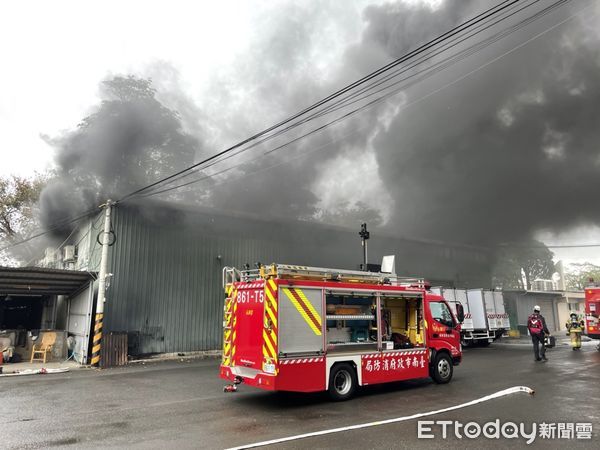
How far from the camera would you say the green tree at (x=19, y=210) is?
78.8 feet

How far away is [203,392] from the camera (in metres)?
8.76

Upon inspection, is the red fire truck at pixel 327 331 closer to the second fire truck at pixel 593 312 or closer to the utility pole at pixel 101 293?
the utility pole at pixel 101 293

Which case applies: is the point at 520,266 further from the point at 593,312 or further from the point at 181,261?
the point at 181,261

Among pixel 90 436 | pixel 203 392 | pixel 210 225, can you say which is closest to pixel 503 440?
pixel 90 436

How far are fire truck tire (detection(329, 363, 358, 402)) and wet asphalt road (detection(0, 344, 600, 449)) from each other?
19 centimetres

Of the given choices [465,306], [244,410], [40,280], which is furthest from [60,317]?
[465,306]

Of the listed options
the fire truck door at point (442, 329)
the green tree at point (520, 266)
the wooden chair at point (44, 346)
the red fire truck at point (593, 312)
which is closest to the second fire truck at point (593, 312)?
the red fire truck at point (593, 312)

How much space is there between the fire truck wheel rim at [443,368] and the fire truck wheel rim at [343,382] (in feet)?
8.63

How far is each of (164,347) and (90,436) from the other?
36.5ft

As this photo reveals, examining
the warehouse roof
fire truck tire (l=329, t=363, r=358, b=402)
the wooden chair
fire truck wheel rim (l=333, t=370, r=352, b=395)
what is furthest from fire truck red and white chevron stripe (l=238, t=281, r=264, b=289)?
the wooden chair

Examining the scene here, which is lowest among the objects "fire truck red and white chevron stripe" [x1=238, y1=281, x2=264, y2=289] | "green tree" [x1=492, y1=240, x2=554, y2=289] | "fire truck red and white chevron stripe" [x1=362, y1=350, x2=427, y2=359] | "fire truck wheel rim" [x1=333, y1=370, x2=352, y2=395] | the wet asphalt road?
the wet asphalt road

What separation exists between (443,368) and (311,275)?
4.01 metres

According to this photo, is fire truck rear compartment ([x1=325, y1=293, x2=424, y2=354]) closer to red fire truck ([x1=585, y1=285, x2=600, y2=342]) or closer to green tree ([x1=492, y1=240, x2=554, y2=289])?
red fire truck ([x1=585, y1=285, x2=600, y2=342])

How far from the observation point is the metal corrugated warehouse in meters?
15.7
